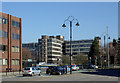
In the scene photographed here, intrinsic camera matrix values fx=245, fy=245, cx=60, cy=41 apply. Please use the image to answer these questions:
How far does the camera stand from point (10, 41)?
6256 centimetres

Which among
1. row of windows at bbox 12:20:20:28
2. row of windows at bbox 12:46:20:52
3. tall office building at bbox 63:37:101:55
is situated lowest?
row of windows at bbox 12:46:20:52

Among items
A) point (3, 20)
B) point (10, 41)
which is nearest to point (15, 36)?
point (10, 41)

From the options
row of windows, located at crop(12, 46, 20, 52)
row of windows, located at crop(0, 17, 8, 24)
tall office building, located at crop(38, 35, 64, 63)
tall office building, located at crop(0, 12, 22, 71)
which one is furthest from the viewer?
tall office building, located at crop(38, 35, 64, 63)

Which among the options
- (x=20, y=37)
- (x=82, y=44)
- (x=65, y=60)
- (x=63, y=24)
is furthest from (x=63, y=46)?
(x=63, y=24)

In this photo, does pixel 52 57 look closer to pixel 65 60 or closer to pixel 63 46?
pixel 63 46

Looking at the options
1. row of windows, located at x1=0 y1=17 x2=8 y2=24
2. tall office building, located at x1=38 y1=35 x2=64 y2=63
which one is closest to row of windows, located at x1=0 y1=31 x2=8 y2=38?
row of windows, located at x1=0 y1=17 x2=8 y2=24

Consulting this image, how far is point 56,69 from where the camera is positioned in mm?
40750

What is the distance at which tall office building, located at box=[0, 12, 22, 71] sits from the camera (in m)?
59.3

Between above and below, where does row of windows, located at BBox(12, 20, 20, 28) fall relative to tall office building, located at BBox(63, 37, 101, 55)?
above

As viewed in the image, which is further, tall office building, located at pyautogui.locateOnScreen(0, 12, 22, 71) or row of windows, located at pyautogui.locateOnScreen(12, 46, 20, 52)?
row of windows, located at pyautogui.locateOnScreen(12, 46, 20, 52)

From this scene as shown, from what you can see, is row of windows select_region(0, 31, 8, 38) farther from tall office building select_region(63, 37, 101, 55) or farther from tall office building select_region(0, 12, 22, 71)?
tall office building select_region(63, 37, 101, 55)

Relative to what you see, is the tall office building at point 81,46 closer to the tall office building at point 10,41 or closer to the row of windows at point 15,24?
the tall office building at point 10,41

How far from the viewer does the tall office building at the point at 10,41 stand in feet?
195

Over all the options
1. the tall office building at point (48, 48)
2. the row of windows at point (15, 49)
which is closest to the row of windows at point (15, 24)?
the row of windows at point (15, 49)
